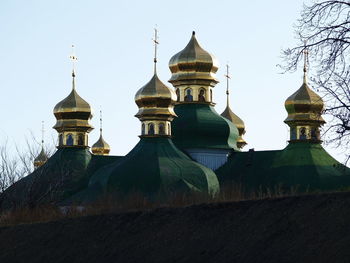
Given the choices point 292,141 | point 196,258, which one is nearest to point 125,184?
point 292,141

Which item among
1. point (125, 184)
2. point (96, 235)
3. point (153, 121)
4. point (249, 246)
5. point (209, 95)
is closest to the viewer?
point (249, 246)

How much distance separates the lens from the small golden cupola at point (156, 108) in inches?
2192

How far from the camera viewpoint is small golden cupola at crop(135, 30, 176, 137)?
55.7m

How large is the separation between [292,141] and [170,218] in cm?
2831

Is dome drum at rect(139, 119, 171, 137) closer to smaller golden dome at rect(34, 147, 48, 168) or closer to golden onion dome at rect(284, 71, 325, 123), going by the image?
golden onion dome at rect(284, 71, 325, 123)

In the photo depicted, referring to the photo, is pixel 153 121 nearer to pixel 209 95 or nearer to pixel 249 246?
pixel 209 95

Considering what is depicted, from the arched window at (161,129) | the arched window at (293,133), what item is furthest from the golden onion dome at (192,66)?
the arched window at (293,133)

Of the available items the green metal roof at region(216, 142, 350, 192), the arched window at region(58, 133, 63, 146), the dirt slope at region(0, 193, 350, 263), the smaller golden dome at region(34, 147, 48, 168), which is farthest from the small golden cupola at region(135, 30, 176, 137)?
the dirt slope at region(0, 193, 350, 263)

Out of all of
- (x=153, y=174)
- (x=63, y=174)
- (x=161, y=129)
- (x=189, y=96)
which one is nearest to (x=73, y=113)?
(x=189, y=96)

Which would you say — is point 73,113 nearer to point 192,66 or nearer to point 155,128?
point 192,66

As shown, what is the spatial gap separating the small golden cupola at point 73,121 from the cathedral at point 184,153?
1.7 inches

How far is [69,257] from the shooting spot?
2869cm

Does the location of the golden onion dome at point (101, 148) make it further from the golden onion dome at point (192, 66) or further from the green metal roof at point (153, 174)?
the green metal roof at point (153, 174)

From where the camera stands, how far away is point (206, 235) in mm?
26266
